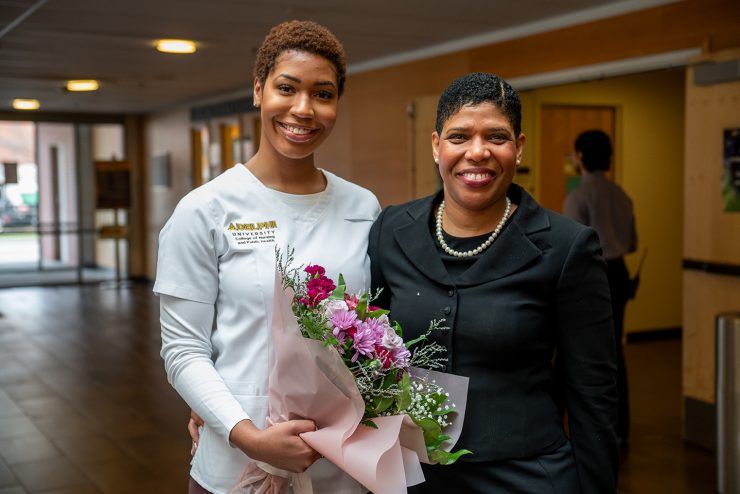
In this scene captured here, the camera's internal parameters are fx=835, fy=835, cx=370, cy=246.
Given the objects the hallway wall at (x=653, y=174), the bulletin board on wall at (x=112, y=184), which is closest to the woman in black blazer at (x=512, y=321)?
the hallway wall at (x=653, y=174)

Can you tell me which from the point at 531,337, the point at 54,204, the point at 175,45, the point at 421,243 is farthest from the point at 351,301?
the point at 54,204

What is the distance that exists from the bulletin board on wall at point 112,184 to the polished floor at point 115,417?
495 cm

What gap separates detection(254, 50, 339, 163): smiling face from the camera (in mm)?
1938

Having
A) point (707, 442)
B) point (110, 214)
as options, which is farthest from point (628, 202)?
point (110, 214)

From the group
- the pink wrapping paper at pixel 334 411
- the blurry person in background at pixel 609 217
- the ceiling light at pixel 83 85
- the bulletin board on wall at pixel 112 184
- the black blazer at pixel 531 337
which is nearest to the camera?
the pink wrapping paper at pixel 334 411

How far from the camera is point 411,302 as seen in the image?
6.34 feet

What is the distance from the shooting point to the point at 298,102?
76.5 inches

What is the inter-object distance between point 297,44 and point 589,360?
982 mm

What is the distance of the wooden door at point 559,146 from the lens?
8749 millimetres

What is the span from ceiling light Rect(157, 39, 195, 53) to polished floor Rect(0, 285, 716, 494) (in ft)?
10.2

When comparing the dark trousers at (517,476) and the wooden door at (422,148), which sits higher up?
the wooden door at (422,148)

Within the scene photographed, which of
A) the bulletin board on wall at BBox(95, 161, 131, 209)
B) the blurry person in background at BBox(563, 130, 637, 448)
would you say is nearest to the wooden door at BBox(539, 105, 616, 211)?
the blurry person in background at BBox(563, 130, 637, 448)

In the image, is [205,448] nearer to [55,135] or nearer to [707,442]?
[707,442]

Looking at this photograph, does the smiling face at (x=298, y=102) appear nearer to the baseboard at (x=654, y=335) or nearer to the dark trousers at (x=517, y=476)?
Result: the dark trousers at (x=517, y=476)
